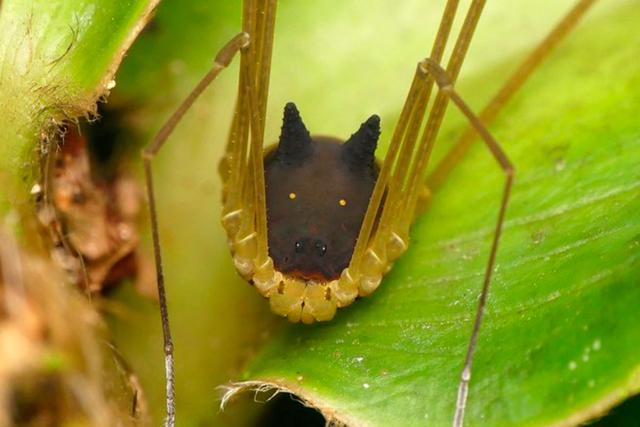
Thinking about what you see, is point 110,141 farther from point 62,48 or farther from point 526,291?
point 526,291

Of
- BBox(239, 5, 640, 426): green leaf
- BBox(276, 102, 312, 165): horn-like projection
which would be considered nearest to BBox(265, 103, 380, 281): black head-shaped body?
BBox(276, 102, 312, 165): horn-like projection

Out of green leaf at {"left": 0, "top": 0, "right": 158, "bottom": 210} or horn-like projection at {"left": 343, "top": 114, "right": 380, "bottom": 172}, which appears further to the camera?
horn-like projection at {"left": 343, "top": 114, "right": 380, "bottom": 172}

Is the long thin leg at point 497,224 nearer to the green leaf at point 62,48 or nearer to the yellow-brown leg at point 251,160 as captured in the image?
the yellow-brown leg at point 251,160

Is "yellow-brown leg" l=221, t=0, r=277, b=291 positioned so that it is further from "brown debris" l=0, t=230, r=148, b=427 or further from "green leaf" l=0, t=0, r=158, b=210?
"brown debris" l=0, t=230, r=148, b=427

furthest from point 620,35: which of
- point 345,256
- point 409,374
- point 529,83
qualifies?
point 409,374

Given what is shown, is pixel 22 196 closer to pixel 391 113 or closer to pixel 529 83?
pixel 391 113

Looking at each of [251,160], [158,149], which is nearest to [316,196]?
[251,160]
